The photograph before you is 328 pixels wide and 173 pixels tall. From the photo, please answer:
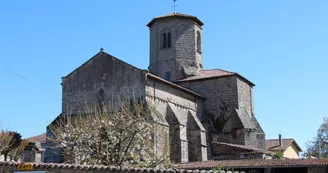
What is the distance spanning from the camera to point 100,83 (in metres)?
26.2

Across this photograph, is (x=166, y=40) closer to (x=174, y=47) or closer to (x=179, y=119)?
(x=174, y=47)

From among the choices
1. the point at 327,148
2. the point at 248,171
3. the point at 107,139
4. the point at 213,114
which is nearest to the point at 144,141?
the point at 107,139

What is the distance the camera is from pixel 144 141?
18.5 metres

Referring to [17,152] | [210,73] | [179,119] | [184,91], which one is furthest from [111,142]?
[210,73]

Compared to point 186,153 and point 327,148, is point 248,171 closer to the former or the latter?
point 186,153

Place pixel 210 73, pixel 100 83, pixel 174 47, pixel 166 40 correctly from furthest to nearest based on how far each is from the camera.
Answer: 1. pixel 166 40
2. pixel 210 73
3. pixel 174 47
4. pixel 100 83

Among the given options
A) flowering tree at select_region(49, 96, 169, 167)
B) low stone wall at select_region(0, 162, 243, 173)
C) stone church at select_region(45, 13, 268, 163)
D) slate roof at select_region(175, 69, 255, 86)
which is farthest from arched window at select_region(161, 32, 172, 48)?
low stone wall at select_region(0, 162, 243, 173)

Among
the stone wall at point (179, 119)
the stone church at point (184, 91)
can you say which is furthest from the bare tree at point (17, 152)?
the stone wall at point (179, 119)

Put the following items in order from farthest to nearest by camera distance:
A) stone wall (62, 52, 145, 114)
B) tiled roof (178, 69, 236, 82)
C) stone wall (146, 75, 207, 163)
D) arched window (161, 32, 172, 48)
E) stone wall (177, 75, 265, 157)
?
arched window (161, 32, 172, 48)
tiled roof (178, 69, 236, 82)
stone wall (177, 75, 265, 157)
stone wall (146, 75, 207, 163)
stone wall (62, 52, 145, 114)

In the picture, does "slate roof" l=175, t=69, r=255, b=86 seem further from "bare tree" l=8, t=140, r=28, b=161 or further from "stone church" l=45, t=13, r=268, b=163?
"bare tree" l=8, t=140, r=28, b=161

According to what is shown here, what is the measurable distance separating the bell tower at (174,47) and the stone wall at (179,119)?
4.07 m

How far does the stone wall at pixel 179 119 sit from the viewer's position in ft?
84.7

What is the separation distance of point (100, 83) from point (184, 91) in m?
6.14

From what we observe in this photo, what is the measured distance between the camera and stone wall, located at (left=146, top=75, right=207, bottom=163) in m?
25.8
